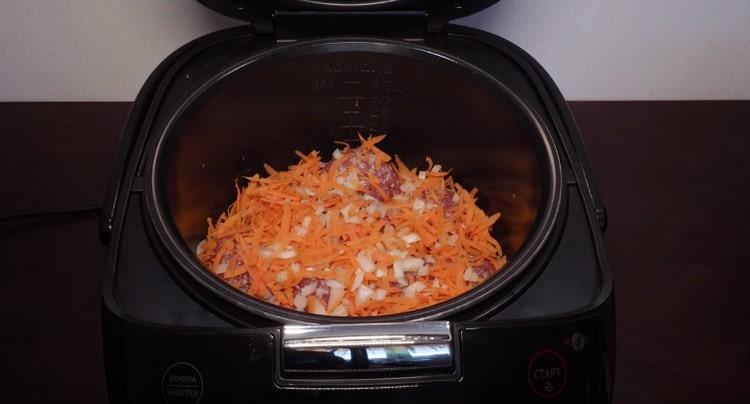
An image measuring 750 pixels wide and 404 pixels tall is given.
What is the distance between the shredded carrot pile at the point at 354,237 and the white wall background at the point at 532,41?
0.30 m

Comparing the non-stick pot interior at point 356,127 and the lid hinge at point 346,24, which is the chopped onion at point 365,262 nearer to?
the non-stick pot interior at point 356,127

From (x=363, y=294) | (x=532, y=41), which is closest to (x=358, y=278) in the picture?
(x=363, y=294)

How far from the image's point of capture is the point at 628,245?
93 centimetres

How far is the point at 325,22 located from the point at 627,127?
543 mm

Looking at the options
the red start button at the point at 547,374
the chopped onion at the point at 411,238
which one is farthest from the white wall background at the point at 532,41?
the red start button at the point at 547,374

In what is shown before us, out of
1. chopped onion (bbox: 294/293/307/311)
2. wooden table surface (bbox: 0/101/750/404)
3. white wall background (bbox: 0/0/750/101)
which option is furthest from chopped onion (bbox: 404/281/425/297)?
white wall background (bbox: 0/0/750/101)

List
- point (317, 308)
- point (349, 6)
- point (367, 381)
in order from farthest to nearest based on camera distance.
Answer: point (349, 6) < point (317, 308) < point (367, 381)

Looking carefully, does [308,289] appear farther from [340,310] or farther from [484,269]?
[484,269]

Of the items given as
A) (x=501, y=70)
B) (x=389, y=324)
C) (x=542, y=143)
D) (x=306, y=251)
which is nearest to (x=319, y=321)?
(x=389, y=324)

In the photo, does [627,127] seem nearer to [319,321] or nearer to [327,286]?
[327,286]

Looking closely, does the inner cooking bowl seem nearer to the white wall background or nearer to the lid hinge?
the lid hinge

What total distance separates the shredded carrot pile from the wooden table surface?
0.68 ft

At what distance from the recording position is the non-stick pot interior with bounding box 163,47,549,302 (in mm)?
736

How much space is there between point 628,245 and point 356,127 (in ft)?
1.35
